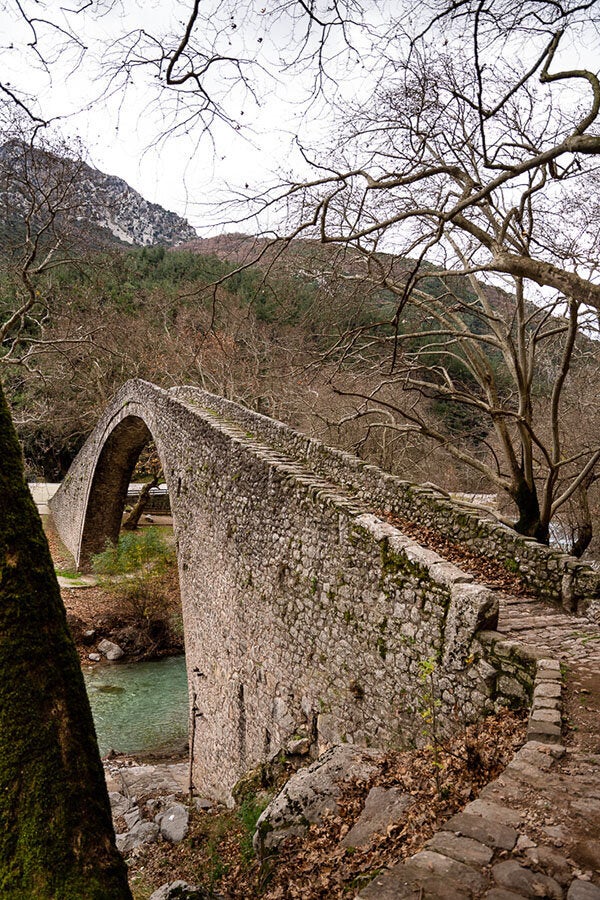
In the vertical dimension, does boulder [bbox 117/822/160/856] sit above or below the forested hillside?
below

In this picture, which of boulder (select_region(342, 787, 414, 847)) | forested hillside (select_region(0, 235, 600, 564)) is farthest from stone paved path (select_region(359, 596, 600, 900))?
forested hillside (select_region(0, 235, 600, 564))

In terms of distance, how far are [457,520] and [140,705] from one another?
9154 millimetres

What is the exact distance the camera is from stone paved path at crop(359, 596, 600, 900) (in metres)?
2.03

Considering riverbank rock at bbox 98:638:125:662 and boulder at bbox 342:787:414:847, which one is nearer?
boulder at bbox 342:787:414:847

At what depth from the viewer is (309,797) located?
4102 mm

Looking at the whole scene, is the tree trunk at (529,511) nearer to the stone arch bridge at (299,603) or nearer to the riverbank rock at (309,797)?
the stone arch bridge at (299,603)

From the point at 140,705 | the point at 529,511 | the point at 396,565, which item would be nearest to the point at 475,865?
the point at 396,565

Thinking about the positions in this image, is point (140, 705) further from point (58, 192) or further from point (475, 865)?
point (475, 865)

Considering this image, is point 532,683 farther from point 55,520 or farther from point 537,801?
point 55,520

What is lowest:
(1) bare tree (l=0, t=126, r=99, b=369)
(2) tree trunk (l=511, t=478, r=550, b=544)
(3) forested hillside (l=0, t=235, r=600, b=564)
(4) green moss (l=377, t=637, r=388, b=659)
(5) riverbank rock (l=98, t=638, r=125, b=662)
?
(5) riverbank rock (l=98, t=638, r=125, b=662)

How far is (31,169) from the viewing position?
9.95 meters

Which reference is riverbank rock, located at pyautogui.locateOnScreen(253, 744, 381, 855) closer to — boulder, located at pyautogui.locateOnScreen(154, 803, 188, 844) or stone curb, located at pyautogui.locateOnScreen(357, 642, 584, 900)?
stone curb, located at pyautogui.locateOnScreen(357, 642, 584, 900)

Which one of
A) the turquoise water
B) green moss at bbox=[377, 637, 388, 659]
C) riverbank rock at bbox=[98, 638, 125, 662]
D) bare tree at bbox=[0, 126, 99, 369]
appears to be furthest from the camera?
riverbank rock at bbox=[98, 638, 125, 662]

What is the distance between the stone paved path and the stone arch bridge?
2.04 feet
